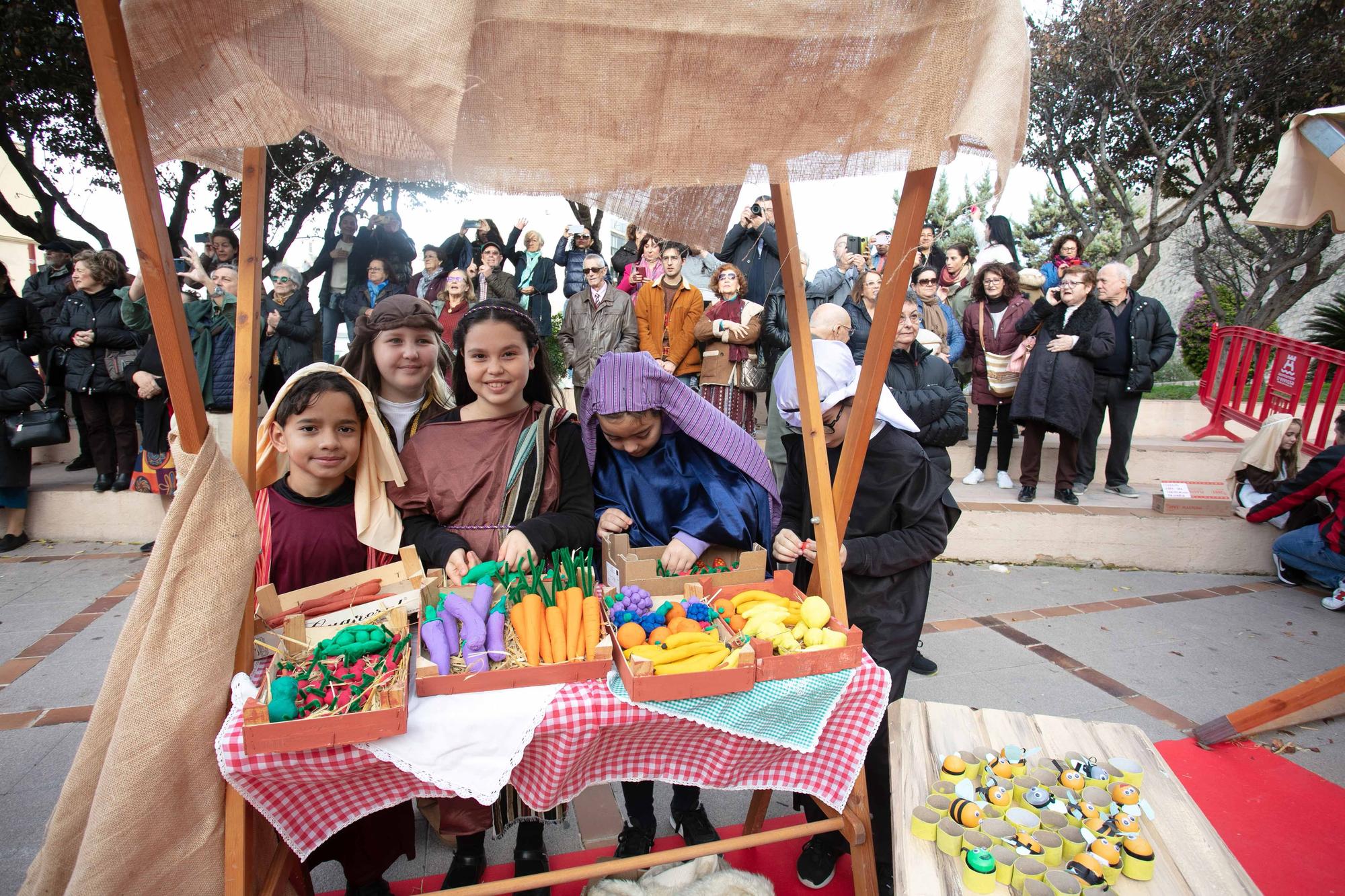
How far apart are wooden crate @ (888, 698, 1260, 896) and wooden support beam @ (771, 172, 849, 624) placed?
0.50 meters

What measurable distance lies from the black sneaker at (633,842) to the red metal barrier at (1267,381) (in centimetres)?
740

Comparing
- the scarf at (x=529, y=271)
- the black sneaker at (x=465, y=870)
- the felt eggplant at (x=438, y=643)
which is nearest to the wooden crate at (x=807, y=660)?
the felt eggplant at (x=438, y=643)

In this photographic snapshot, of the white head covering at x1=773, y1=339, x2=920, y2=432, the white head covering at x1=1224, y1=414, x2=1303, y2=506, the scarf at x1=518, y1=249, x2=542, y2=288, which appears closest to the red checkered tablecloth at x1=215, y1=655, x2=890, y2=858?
the white head covering at x1=773, y1=339, x2=920, y2=432

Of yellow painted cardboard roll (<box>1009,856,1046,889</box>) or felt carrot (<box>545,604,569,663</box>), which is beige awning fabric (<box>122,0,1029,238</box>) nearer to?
felt carrot (<box>545,604,569,663</box>)

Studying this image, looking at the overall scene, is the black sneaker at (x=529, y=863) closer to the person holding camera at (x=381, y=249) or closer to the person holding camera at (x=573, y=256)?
the person holding camera at (x=573, y=256)

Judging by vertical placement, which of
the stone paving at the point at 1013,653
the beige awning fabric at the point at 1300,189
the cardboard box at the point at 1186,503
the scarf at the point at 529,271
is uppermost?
the beige awning fabric at the point at 1300,189

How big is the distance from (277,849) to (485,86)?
1.92 meters

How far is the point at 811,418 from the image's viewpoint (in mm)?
2176

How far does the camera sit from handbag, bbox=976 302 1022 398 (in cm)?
643

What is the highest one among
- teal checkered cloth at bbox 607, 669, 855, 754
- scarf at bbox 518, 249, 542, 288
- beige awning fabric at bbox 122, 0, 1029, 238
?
beige awning fabric at bbox 122, 0, 1029, 238

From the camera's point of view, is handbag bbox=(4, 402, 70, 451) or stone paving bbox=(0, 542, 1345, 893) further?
handbag bbox=(4, 402, 70, 451)

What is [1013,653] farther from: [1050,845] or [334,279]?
[334,279]

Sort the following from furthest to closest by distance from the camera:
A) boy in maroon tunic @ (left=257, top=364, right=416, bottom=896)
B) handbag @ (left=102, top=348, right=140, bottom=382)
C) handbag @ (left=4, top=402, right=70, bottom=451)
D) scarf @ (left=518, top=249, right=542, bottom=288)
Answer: scarf @ (left=518, top=249, right=542, bottom=288) → handbag @ (left=102, top=348, right=140, bottom=382) → handbag @ (left=4, top=402, right=70, bottom=451) → boy in maroon tunic @ (left=257, top=364, right=416, bottom=896)

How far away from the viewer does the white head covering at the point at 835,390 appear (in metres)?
2.46
